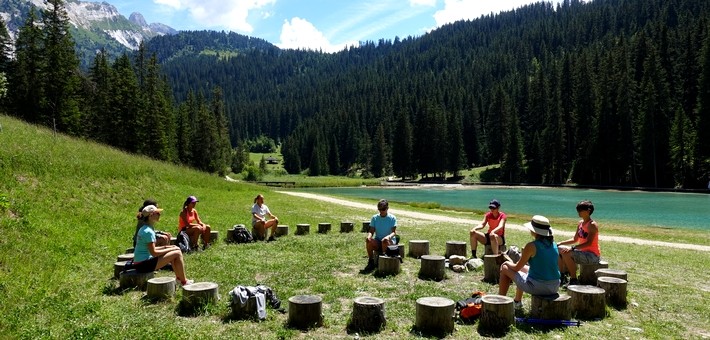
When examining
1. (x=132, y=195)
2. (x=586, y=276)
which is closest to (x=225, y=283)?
(x=586, y=276)

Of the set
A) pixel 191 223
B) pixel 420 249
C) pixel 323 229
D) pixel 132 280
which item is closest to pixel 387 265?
pixel 420 249

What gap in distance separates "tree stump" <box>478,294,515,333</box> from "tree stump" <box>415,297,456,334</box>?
0.62 m

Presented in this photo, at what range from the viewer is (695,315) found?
8.97 meters

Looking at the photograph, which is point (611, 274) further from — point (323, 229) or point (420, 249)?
point (323, 229)

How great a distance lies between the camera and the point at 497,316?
7.69 m

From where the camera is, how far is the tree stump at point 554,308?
8102 mm

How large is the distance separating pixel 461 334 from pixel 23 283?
9317 mm

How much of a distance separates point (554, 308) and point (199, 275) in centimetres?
853

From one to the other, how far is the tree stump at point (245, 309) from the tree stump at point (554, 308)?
531 centimetres

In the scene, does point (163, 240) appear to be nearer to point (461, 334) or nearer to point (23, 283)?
point (23, 283)

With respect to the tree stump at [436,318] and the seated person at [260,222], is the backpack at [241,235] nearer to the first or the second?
the seated person at [260,222]

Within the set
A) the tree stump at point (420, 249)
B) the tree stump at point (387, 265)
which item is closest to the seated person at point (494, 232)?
the tree stump at point (420, 249)

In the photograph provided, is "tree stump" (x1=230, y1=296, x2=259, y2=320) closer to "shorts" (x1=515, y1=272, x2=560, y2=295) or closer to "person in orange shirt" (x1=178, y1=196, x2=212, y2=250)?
"shorts" (x1=515, y1=272, x2=560, y2=295)

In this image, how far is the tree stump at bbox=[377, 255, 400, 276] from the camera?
11766mm
